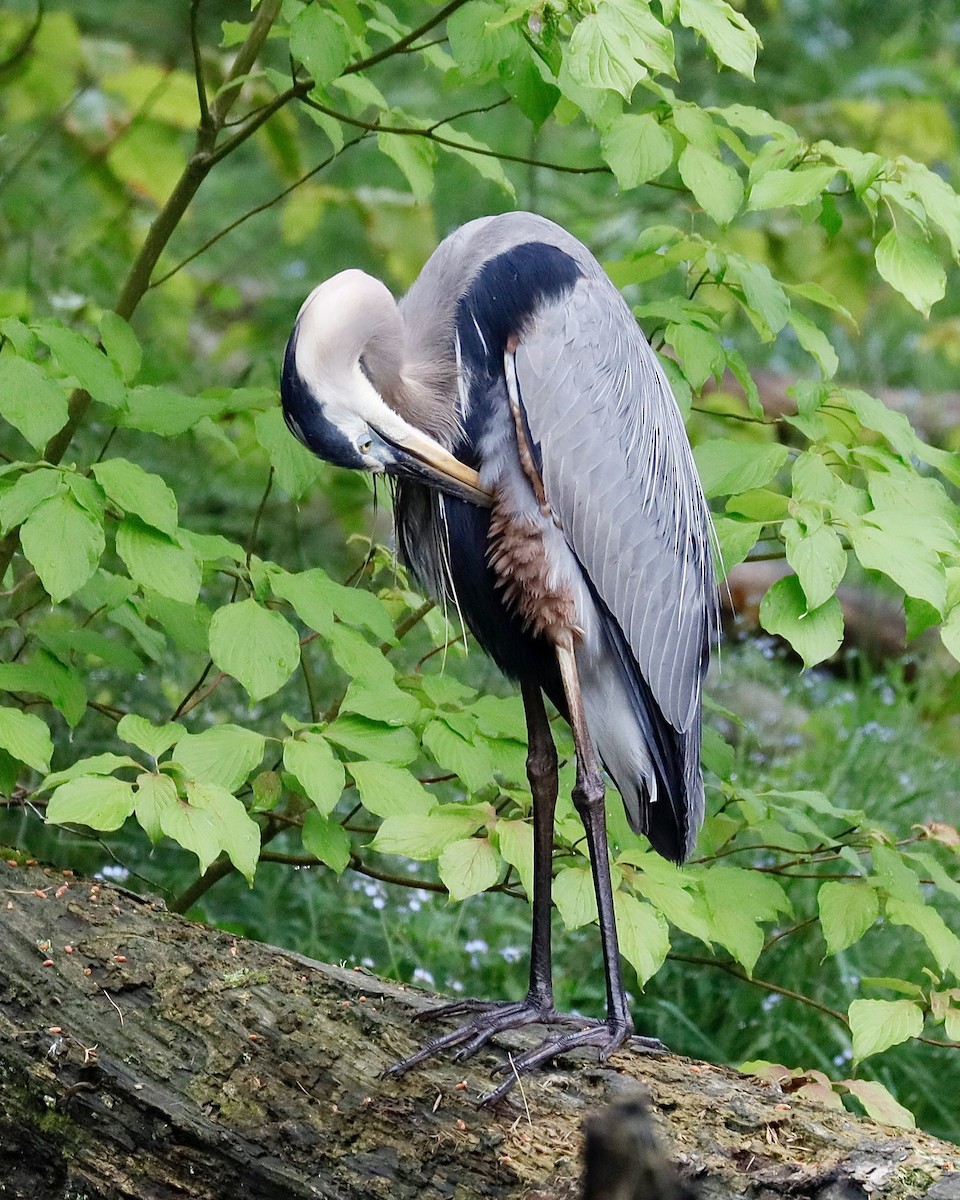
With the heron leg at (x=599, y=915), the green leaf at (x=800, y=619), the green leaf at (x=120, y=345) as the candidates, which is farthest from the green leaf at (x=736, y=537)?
the green leaf at (x=120, y=345)

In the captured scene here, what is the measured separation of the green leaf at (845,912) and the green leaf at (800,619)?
0.49 metres

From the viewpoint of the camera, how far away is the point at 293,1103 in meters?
2.08

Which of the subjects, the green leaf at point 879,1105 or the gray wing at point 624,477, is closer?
the green leaf at point 879,1105

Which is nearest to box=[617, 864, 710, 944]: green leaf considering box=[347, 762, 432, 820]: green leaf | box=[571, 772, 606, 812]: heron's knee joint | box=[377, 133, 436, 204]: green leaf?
box=[571, 772, 606, 812]: heron's knee joint

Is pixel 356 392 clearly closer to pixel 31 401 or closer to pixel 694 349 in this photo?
pixel 31 401

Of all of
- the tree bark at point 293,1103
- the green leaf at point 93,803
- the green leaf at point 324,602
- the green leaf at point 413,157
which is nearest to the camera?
the tree bark at point 293,1103

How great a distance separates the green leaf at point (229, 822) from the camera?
6.83 feet

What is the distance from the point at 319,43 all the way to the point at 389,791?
4.53 feet

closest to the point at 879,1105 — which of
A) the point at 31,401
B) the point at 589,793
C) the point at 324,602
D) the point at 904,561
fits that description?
the point at 589,793

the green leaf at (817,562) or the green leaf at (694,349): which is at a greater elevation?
the green leaf at (694,349)

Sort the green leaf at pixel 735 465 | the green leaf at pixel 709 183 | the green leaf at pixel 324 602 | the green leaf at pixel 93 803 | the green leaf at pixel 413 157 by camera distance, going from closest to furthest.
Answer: the green leaf at pixel 93 803 < the green leaf at pixel 324 602 < the green leaf at pixel 735 465 < the green leaf at pixel 709 183 < the green leaf at pixel 413 157

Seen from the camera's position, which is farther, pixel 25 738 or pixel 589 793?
pixel 589 793

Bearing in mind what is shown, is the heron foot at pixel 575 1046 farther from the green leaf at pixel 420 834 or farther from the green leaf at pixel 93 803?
the green leaf at pixel 93 803

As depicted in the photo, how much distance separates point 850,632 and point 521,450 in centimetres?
422
